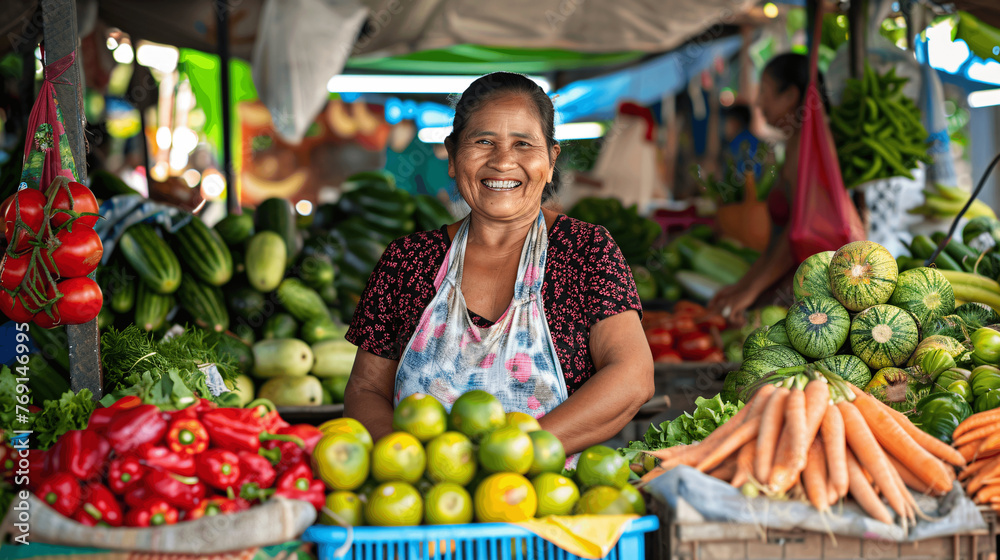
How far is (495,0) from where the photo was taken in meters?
5.75

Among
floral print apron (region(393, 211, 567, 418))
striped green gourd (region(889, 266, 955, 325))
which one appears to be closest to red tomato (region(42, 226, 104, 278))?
floral print apron (region(393, 211, 567, 418))

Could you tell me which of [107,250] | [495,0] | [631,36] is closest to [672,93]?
[631,36]

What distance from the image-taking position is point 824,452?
64.6 inches

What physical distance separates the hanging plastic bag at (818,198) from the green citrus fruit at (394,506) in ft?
10.7

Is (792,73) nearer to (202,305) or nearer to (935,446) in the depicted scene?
(935,446)

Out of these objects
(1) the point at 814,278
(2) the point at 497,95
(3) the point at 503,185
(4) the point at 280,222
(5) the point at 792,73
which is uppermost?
(5) the point at 792,73

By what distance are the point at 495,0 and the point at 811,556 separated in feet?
16.4

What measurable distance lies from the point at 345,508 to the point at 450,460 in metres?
0.21

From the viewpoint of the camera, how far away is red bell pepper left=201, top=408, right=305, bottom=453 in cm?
150

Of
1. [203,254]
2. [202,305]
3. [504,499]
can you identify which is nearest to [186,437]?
[504,499]

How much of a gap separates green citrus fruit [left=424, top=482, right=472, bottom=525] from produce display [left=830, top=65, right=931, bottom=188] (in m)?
3.60

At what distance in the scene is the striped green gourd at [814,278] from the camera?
2.85 m

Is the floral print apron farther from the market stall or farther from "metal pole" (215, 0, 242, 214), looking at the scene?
"metal pole" (215, 0, 242, 214)

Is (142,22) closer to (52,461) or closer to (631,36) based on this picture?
(631,36)
